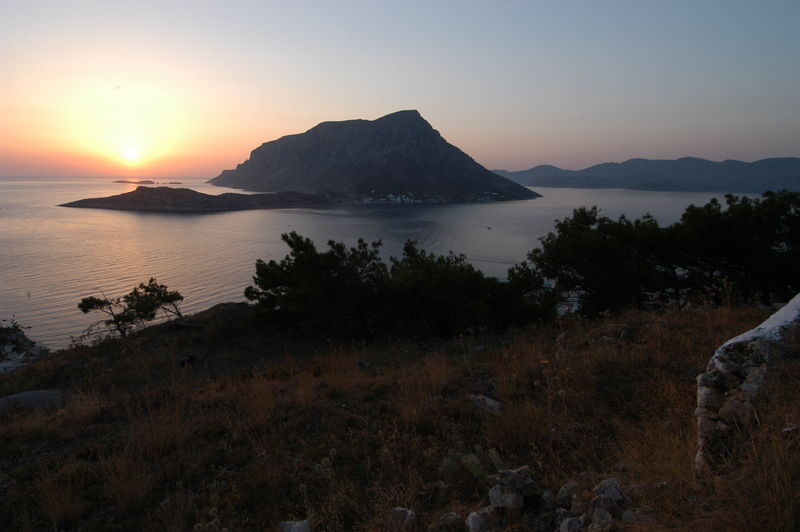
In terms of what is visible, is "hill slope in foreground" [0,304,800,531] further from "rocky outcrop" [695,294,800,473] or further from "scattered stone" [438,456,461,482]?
"rocky outcrop" [695,294,800,473]

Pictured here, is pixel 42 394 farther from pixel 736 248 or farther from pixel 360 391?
pixel 736 248

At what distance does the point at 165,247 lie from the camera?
58875 mm

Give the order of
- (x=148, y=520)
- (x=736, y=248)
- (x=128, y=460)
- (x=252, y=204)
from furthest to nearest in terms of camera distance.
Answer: (x=252, y=204)
(x=736, y=248)
(x=128, y=460)
(x=148, y=520)

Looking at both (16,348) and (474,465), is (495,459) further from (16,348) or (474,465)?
(16,348)

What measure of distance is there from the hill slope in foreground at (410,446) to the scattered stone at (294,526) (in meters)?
0.10

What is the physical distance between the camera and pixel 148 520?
358 cm

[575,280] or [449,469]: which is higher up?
[449,469]

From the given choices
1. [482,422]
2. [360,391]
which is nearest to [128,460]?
[360,391]

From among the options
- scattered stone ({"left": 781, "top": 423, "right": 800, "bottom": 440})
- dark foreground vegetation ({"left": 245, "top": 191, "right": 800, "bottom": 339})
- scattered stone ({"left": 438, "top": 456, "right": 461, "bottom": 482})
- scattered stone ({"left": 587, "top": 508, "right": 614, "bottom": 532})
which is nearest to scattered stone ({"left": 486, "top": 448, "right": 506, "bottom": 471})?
scattered stone ({"left": 438, "top": 456, "right": 461, "bottom": 482})

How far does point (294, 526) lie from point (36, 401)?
924 centimetres

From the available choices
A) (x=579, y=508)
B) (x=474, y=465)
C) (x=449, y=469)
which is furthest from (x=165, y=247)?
(x=579, y=508)

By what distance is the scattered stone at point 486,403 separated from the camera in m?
5.06

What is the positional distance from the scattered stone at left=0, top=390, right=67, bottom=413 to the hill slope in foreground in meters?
1.74

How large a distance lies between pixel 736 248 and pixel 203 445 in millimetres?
19163
